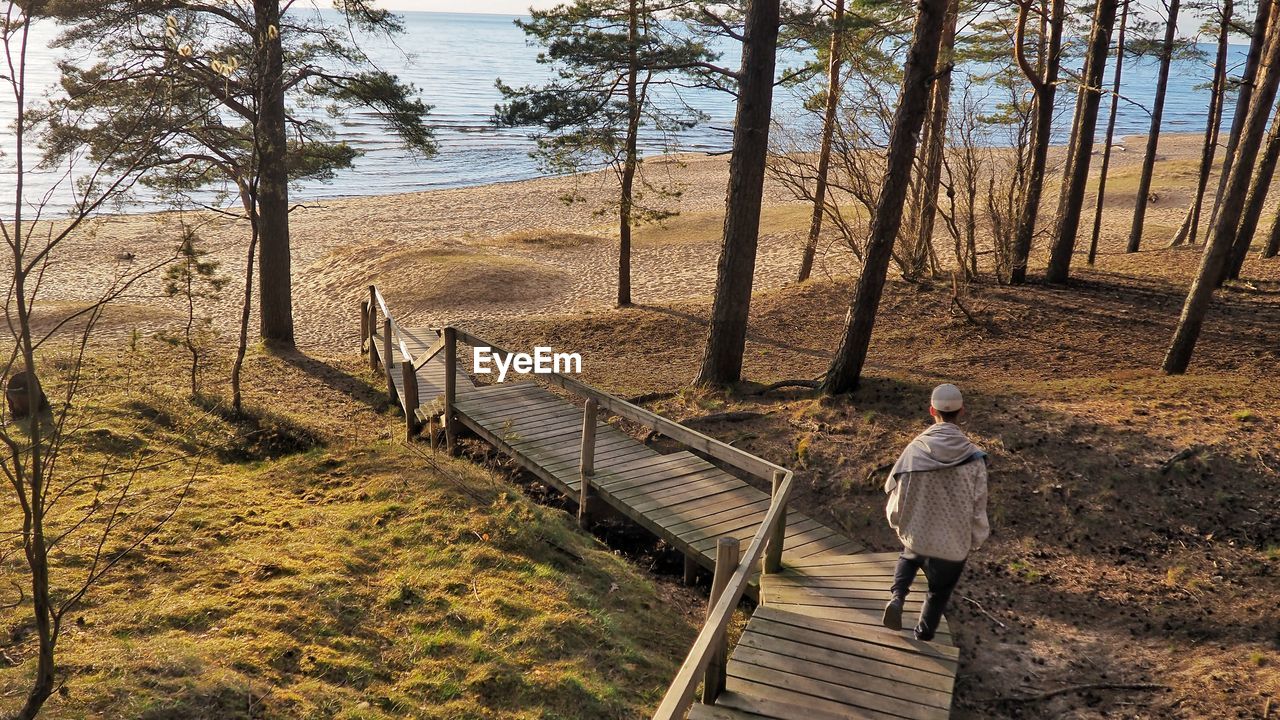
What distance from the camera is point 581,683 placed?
515 cm

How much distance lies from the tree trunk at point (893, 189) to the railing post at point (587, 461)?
3.30 metres

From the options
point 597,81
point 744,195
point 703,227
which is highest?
point 597,81

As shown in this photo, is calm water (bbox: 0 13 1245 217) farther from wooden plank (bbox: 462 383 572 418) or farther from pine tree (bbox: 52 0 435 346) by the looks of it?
wooden plank (bbox: 462 383 572 418)

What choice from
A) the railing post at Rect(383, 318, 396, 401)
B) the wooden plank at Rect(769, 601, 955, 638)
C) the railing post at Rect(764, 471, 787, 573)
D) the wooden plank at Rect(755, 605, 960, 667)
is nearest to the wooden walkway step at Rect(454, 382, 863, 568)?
the railing post at Rect(764, 471, 787, 573)

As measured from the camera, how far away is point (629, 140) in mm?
15383

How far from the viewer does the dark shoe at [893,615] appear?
502 centimetres

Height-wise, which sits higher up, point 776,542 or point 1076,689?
point 776,542

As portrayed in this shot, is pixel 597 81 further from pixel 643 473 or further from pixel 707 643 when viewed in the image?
pixel 707 643

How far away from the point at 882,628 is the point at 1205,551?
3.05 m

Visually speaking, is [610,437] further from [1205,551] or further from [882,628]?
[1205,551]

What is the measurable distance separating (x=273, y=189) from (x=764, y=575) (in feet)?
36.1

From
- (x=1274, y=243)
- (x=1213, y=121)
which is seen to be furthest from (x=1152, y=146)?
(x=1274, y=243)

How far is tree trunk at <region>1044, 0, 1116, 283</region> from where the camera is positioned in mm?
13578

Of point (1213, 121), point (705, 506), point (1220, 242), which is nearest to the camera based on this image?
point (705, 506)
